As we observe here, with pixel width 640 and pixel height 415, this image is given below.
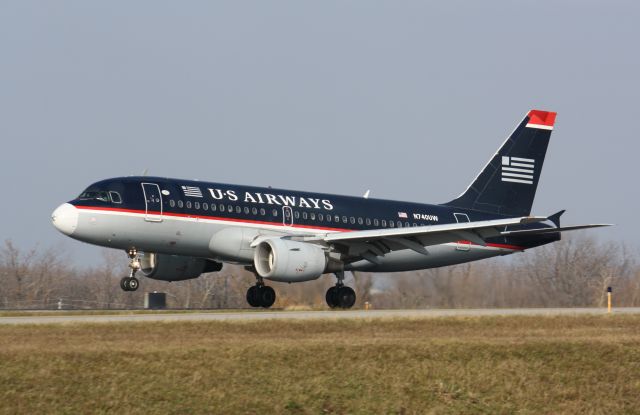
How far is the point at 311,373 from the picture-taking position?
2036cm

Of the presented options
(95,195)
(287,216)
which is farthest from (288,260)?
(95,195)

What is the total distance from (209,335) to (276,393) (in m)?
5.58

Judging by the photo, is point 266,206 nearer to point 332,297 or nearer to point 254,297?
point 254,297

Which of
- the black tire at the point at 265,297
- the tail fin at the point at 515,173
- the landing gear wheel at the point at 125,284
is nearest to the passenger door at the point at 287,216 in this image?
the black tire at the point at 265,297

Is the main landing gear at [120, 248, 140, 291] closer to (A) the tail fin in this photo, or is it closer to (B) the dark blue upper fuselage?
(B) the dark blue upper fuselage

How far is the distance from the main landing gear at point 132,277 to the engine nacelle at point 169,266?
2322 millimetres

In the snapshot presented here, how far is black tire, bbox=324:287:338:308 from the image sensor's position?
130ft

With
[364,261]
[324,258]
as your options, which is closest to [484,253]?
[364,261]

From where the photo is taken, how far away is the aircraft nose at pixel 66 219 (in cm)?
3531

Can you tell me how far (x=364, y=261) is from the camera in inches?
1592

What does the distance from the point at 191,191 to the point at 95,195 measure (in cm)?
341

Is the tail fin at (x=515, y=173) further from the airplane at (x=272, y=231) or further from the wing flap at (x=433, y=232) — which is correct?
the wing flap at (x=433, y=232)

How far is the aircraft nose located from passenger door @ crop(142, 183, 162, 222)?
2.40 meters

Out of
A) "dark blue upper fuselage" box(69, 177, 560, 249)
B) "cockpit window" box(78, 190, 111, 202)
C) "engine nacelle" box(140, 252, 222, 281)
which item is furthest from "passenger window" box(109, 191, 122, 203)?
"engine nacelle" box(140, 252, 222, 281)
